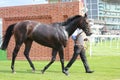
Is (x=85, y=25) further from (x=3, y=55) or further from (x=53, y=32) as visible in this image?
(x=3, y=55)

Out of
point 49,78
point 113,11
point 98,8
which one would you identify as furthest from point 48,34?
point 113,11

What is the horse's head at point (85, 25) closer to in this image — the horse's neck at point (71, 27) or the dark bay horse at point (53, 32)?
the dark bay horse at point (53, 32)

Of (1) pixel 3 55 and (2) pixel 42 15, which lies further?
(1) pixel 3 55

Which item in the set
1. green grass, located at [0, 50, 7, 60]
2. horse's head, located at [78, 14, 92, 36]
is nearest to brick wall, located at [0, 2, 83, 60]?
green grass, located at [0, 50, 7, 60]

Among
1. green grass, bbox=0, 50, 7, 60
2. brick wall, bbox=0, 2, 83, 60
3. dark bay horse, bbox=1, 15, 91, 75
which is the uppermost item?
dark bay horse, bbox=1, 15, 91, 75

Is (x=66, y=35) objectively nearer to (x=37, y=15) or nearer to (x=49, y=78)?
(x=49, y=78)

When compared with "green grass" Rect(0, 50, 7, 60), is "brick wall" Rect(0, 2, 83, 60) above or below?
above

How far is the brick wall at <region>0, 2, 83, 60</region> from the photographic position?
19.7m

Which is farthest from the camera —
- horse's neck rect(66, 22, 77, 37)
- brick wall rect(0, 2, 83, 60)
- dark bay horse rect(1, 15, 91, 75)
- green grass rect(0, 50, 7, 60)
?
green grass rect(0, 50, 7, 60)

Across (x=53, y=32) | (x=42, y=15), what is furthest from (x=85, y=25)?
(x=42, y=15)

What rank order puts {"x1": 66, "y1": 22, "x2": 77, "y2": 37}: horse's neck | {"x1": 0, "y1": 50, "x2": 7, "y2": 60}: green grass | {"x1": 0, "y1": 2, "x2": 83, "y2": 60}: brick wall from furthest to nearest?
{"x1": 0, "y1": 50, "x2": 7, "y2": 60}: green grass, {"x1": 0, "y1": 2, "x2": 83, "y2": 60}: brick wall, {"x1": 66, "y1": 22, "x2": 77, "y2": 37}: horse's neck

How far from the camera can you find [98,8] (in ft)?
284

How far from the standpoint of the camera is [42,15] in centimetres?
2070

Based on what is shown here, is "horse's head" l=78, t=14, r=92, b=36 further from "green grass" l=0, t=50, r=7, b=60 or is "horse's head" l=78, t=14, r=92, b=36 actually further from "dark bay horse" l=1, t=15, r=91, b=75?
"green grass" l=0, t=50, r=7, b=60
